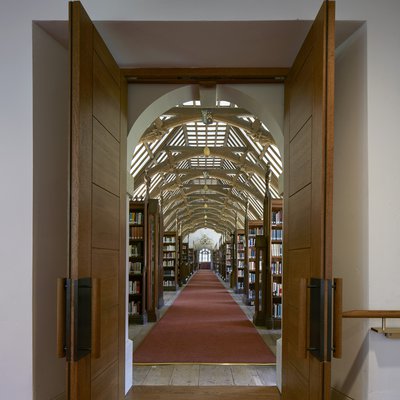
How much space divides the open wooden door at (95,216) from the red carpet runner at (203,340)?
2795 millimetres

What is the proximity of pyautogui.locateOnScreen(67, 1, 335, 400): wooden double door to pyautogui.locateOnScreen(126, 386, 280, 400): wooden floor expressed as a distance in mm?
767

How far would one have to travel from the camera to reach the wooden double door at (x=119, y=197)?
96.8 inches

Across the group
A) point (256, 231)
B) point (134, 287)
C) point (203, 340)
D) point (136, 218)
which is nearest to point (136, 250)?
point (136, 218)

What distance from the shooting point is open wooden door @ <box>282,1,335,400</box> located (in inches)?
96.3

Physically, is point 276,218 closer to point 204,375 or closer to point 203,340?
point 203,340

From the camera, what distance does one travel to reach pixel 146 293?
31.6 feet

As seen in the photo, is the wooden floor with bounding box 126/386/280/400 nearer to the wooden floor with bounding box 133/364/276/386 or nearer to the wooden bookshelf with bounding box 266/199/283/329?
the wooden floor with bounding box 133/364/276/386
